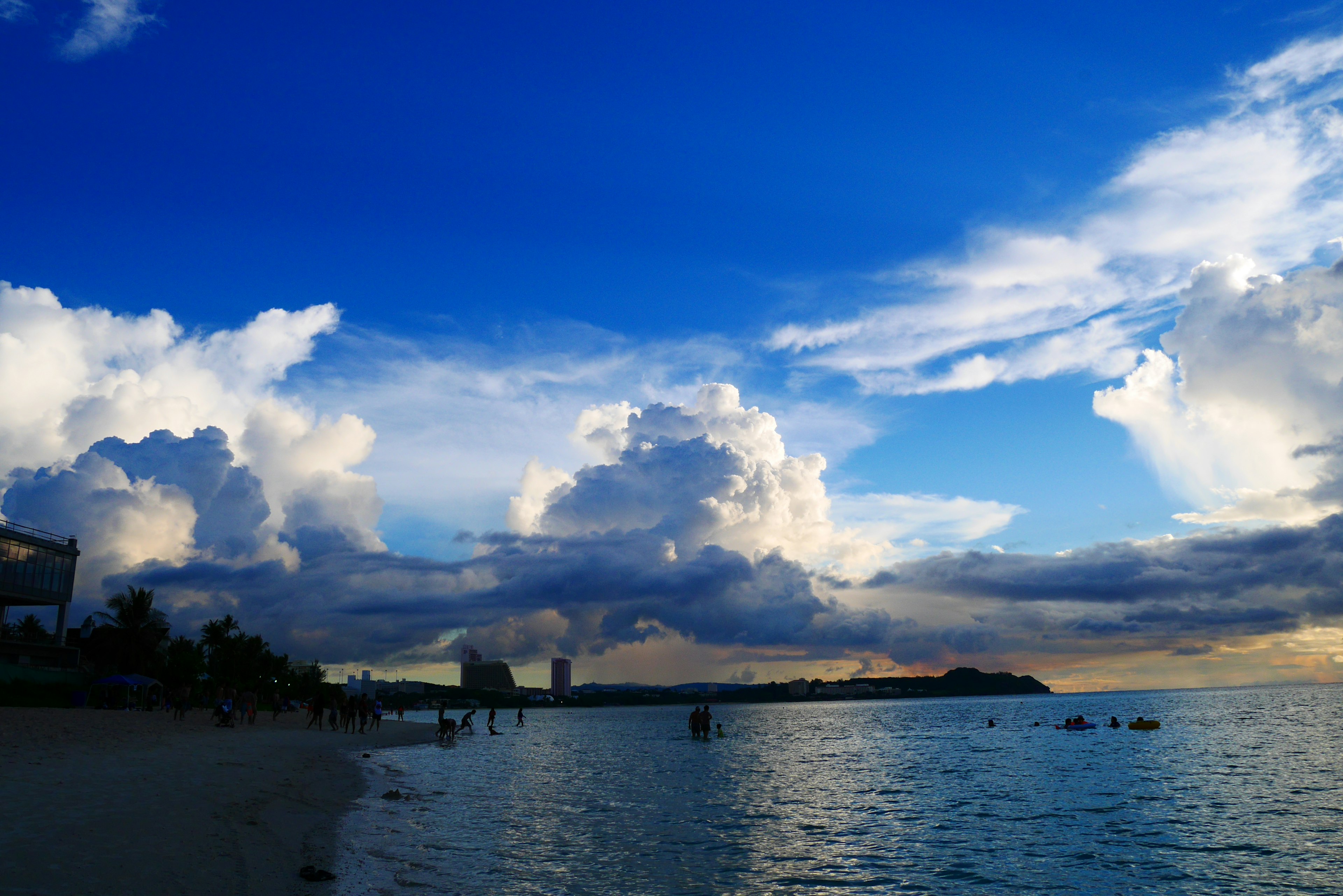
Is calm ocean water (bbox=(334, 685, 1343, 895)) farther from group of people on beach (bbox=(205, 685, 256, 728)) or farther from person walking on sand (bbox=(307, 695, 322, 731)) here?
group of people on beach (bbox=(205, 685, 256, 728))

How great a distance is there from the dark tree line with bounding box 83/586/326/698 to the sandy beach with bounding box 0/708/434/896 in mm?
58878

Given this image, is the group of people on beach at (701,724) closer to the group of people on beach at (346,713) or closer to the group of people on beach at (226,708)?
the group of people on beach at (346,713)

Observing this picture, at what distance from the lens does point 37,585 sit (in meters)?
78.1

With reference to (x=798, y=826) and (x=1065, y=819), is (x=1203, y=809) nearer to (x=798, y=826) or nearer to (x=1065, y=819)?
(x=1065, y=819)

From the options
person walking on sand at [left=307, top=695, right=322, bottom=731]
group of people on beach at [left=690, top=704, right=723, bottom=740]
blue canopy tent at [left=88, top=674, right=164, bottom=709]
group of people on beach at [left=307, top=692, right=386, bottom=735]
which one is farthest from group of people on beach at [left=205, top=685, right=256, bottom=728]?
group of people on beach at [left=690, top=704, right=723, bottom=740]

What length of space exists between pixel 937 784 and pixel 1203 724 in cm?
7820

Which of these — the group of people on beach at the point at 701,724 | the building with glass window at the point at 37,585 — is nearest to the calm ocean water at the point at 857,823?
the group of people on beach at the point at 701,724

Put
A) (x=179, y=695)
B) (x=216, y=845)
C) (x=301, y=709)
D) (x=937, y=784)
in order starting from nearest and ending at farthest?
(x=216, y=845) < (x=937, y=784) < (x=179, y=695) < (x=301, y=709)

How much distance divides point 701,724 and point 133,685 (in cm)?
5272

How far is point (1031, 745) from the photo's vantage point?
6825 cm

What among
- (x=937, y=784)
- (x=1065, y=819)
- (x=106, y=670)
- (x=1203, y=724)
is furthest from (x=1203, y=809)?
(x=106, y=670)

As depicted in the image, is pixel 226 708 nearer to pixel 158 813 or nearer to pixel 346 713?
pixel 346 713

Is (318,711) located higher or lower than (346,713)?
higher

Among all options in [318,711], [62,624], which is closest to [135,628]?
[62,624]
